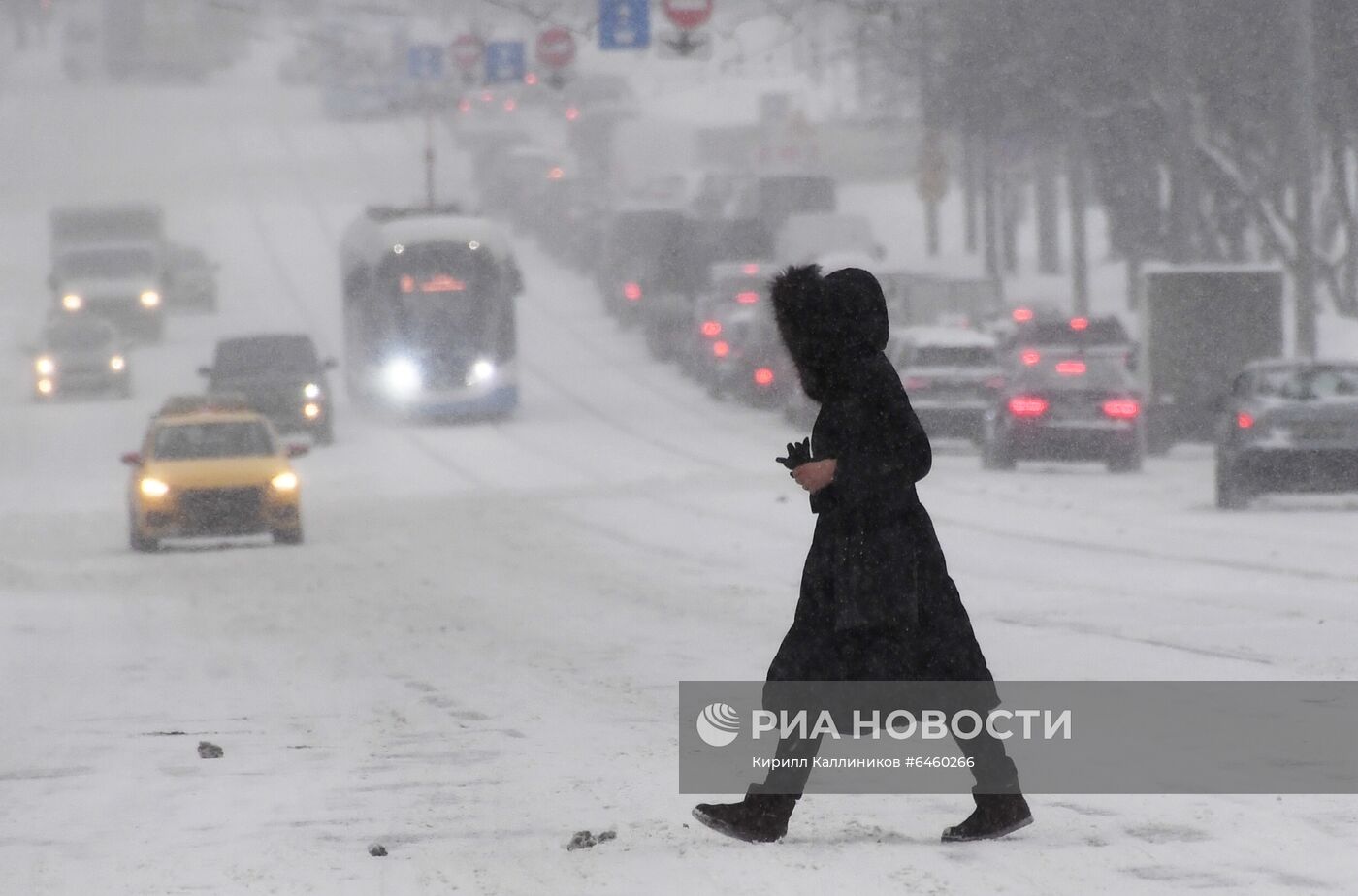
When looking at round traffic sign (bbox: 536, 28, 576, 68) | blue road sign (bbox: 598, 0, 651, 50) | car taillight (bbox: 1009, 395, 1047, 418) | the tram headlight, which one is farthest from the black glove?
the tram headlight

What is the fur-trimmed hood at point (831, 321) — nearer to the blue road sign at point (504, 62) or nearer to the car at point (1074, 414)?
the car at point (1074, 414)

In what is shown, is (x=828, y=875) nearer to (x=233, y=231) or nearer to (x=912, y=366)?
(x=912, y=366)

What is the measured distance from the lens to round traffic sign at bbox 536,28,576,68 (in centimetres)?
4159

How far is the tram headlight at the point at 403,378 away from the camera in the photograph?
42719 millimetres

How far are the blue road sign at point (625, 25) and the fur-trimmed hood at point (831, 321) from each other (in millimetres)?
27793

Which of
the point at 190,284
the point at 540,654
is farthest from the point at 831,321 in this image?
the point at 190,284

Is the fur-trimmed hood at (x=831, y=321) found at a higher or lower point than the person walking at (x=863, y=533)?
higher

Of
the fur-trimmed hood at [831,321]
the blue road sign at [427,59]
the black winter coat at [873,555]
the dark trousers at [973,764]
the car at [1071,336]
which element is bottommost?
the car at [1071,336]

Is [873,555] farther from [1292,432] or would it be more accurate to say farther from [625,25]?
[625,25]

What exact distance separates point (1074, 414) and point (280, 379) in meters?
14.5

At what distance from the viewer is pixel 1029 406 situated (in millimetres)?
31344

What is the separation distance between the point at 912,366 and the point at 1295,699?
80.5ft

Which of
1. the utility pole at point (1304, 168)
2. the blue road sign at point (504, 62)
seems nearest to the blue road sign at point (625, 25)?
the utility pole at point (1304, 168)

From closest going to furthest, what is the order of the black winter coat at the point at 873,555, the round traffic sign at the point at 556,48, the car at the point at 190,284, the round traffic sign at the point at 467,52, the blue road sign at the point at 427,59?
1. the black winter coat at the point at 873,555
2. the round traffic sign at the point at 556,48
3. the round traffic sign at the point at 467,52
4. the blue road sign at the point at 427,59
5. the car at the point at 190,284
